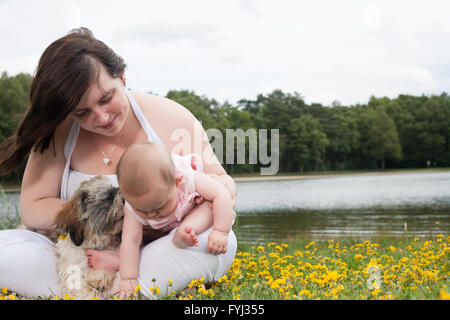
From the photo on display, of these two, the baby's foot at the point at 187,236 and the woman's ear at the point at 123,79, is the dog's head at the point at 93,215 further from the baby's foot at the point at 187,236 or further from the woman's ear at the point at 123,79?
the woman's ear at the point at 123,79

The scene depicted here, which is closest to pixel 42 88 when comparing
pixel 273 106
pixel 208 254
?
pixel 208 254

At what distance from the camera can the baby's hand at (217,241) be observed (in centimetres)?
325

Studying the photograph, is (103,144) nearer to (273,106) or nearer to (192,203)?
(192,203)

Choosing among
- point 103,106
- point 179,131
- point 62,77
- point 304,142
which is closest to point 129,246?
point 103,106

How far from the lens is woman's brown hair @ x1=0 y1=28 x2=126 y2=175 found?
10.6ft

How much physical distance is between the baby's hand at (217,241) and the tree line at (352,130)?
6465 cm

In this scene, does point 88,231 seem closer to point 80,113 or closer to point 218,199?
point 80,113

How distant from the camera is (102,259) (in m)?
3.39

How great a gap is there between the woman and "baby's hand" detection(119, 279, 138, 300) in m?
0.08

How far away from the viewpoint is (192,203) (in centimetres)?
339

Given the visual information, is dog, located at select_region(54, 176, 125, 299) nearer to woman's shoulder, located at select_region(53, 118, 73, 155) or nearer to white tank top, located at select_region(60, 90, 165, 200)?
white tank top, located at select_region(60, 90, 165, 200)

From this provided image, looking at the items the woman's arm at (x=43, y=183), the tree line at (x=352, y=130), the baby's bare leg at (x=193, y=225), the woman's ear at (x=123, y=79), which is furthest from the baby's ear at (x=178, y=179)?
the tree line at (x=352, y=130)

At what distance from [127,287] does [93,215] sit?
57 cm

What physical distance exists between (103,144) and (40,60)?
1.01 metres
